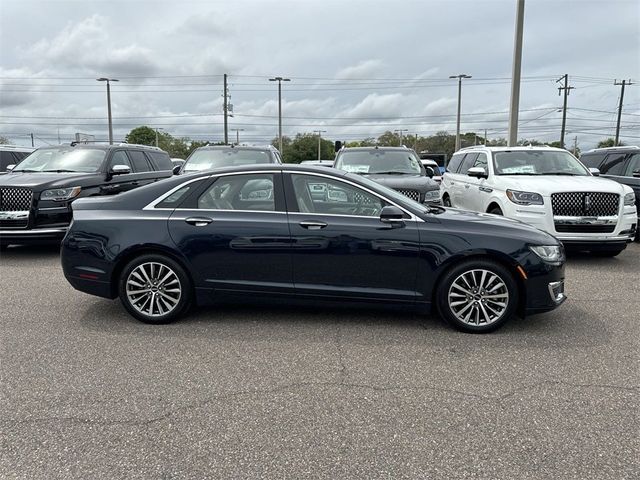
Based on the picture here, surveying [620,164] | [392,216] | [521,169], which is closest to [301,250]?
[392,216]

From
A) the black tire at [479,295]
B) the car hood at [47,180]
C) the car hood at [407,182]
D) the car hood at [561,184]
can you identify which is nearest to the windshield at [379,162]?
the car hood at [407,182]

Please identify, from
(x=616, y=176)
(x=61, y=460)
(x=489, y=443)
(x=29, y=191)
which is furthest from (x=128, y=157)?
(x=616, y=176)

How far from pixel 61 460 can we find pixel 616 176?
11.0 meters

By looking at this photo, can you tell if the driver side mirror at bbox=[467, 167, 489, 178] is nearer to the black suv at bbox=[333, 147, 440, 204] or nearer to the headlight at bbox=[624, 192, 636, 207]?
the black suv at bbox=[333, 147, 440, 204]

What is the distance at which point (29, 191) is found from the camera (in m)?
7.75

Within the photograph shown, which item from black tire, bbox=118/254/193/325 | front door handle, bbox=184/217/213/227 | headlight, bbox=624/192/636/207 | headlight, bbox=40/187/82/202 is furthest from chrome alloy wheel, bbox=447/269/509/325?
headlight, bbox=40/187/82/202

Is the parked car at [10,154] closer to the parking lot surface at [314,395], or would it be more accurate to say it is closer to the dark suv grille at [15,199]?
the dark suv grille at [15,199]

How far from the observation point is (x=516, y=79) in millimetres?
15203

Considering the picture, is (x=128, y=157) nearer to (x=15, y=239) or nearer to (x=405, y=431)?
(x=15, y=239)

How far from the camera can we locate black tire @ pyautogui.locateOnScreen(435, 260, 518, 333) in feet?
14.9

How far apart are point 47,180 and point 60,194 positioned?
33cm

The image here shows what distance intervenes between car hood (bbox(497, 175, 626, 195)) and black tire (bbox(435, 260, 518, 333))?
367cm

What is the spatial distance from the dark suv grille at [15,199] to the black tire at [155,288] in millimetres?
4028

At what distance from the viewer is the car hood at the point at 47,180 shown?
25.7 ft
